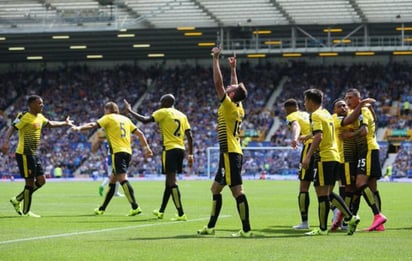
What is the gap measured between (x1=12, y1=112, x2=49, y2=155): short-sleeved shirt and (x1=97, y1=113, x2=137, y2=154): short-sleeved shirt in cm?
144

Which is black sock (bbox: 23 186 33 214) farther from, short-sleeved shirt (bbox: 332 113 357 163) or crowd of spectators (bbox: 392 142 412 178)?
crowd of spectators (bbox: 392 142 412 178)

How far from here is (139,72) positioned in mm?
71875

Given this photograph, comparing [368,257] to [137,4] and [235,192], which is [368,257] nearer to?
[235,192]

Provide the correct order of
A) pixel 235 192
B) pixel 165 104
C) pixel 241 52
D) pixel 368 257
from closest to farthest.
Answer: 1. pixel 368 257
2. pixel 235 192
3. pixel 165 104
4. pixel 241 52

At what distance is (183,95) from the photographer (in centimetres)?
6769

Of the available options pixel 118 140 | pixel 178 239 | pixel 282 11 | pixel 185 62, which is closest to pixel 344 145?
pixel 178 239

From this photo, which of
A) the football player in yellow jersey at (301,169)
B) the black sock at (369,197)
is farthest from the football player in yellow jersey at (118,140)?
the black sock at (369,197)

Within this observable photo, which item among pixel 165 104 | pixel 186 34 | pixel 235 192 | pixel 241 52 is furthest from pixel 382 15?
pixel 235 192

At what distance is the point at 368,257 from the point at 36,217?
30.1 feet

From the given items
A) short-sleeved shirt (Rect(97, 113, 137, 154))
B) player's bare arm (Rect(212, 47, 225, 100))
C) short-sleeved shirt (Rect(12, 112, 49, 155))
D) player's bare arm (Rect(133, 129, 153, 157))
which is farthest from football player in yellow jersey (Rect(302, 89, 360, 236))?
short-sleeved shirt (Rect(12, 112, 49, 155))

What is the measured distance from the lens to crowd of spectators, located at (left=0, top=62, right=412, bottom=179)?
198 ft

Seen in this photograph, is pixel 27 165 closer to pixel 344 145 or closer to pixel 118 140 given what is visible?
pixel 118 140

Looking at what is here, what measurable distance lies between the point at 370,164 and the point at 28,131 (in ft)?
24.9

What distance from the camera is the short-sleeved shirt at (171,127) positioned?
17.4 m
